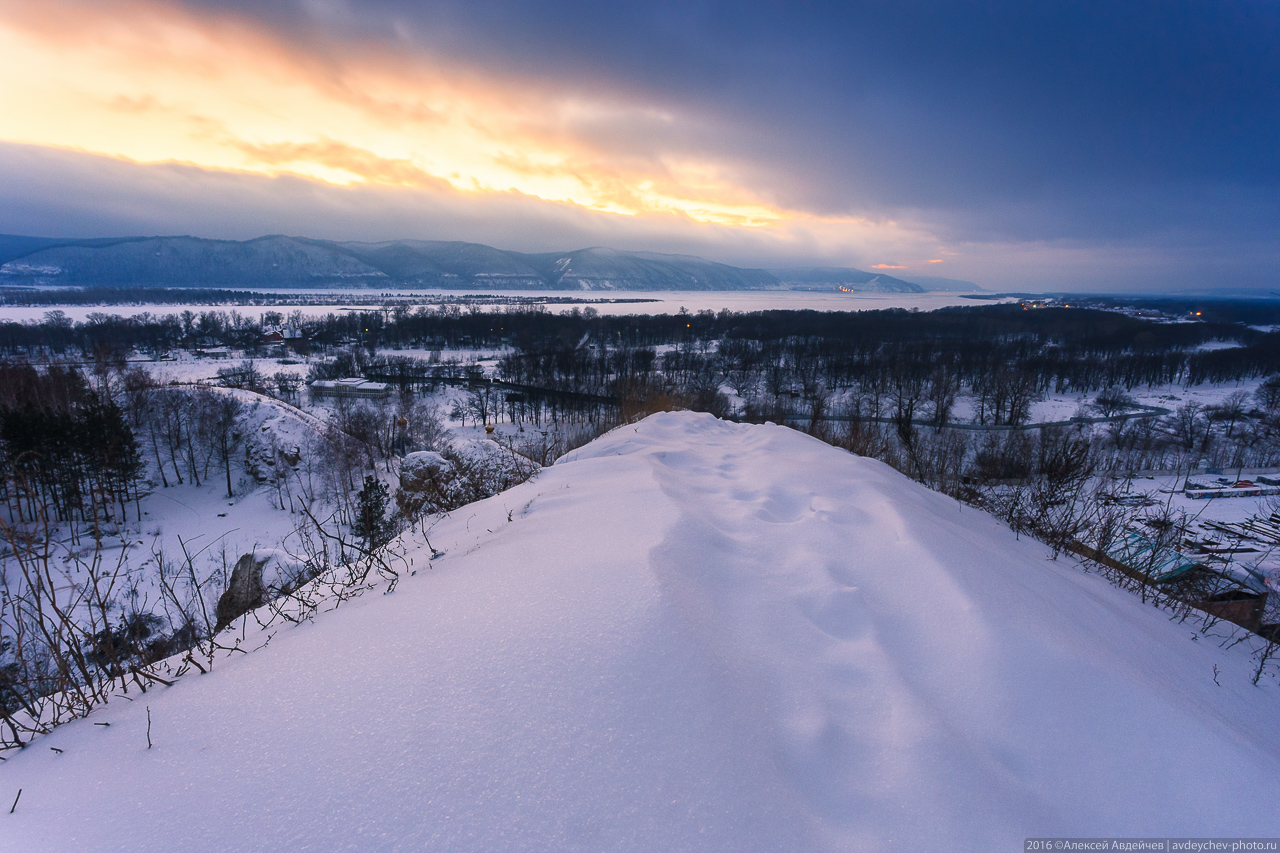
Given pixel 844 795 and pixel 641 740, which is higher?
pixel 641 740

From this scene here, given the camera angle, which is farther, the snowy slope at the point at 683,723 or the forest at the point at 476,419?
the forest at the point at 476,419

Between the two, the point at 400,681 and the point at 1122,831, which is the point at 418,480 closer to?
the point at 400,681

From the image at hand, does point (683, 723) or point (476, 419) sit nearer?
point (683, 723)

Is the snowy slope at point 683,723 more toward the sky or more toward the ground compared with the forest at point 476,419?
more toward the sky

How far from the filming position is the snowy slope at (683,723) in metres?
1.70

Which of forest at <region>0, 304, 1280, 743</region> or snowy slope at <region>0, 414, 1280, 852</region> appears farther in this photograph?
forest at <region>0, 304, 1280, 743</region>

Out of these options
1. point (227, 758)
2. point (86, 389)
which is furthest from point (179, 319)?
point (227, 758)

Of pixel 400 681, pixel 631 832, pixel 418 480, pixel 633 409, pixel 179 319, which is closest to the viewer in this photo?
pixel 631 832

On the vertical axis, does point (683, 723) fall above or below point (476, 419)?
above

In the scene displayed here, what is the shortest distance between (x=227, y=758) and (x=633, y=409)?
11.4 metres

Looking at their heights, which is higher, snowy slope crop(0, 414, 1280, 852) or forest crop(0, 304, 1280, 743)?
snowy slope crop(0, 414, 1280, 852)

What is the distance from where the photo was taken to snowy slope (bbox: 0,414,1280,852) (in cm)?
170

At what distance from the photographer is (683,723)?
6.59 feet

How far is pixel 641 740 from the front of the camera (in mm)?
1927
